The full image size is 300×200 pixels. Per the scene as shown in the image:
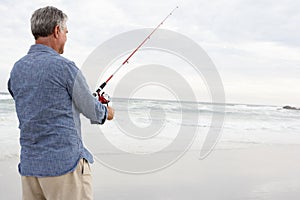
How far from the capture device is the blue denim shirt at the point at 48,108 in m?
1.28

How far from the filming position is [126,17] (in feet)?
18.6

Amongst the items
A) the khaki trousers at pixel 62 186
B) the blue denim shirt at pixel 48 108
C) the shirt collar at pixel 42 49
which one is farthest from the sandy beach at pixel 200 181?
the shirt collar at pixel 42 49

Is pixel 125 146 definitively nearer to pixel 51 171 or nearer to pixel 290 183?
pixel 290 183

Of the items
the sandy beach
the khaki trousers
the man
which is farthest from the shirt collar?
the sandy beach

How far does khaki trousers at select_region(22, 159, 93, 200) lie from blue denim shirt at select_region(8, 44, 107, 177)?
0.11 feet

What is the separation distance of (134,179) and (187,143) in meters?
3.02

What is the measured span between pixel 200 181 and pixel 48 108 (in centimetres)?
275

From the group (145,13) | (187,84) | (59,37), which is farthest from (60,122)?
(187,84)


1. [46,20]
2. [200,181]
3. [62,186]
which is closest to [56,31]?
[46,20]

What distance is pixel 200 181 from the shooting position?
12.0 feet

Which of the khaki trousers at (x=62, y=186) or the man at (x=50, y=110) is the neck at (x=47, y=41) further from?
the khaki trousers at (x=62, y=186)

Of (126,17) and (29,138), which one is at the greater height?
(126,17)

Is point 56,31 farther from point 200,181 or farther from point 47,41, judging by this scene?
point 200,181

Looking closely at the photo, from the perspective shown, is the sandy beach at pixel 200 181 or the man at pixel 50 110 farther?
the sandy beach at pixel 200 181
